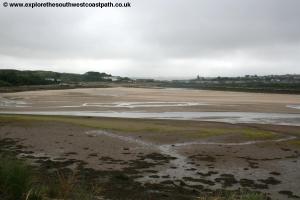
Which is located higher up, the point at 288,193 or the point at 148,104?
the point at 148,104

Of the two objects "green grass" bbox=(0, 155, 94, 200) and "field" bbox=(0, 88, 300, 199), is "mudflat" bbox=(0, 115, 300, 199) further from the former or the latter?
"green grass" bbox=(0, 155, 94, 200)

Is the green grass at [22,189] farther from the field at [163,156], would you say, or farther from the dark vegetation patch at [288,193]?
the dark vegetation patch at [288,193]

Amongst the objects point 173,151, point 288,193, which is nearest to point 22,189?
point 288,193

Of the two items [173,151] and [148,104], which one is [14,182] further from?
[148,104]

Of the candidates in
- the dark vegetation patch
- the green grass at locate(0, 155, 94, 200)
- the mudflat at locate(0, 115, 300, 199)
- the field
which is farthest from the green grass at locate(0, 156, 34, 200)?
the dark vegetation patch

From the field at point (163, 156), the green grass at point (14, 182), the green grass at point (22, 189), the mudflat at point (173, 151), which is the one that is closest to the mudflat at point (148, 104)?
the field at point (163, 156)

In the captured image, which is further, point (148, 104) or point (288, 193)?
point (148, 104)

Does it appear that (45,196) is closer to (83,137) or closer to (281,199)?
(281,199)

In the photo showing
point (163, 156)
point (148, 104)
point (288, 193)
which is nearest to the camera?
point (288, 193)

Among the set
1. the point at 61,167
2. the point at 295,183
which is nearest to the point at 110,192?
the point at 61,167

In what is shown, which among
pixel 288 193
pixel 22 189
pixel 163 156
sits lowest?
pixel 288 193

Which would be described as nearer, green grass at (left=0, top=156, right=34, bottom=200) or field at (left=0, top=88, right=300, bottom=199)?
green grass at (left=0, top=156, right=34, bottom=200)

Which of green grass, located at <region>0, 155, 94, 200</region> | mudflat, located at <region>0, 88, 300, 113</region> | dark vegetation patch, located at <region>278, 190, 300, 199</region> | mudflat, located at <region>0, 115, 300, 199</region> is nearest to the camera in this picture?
green grass, located at <region>0, 155, 94, 200</region>

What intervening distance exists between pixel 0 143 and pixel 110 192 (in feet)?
27.2
